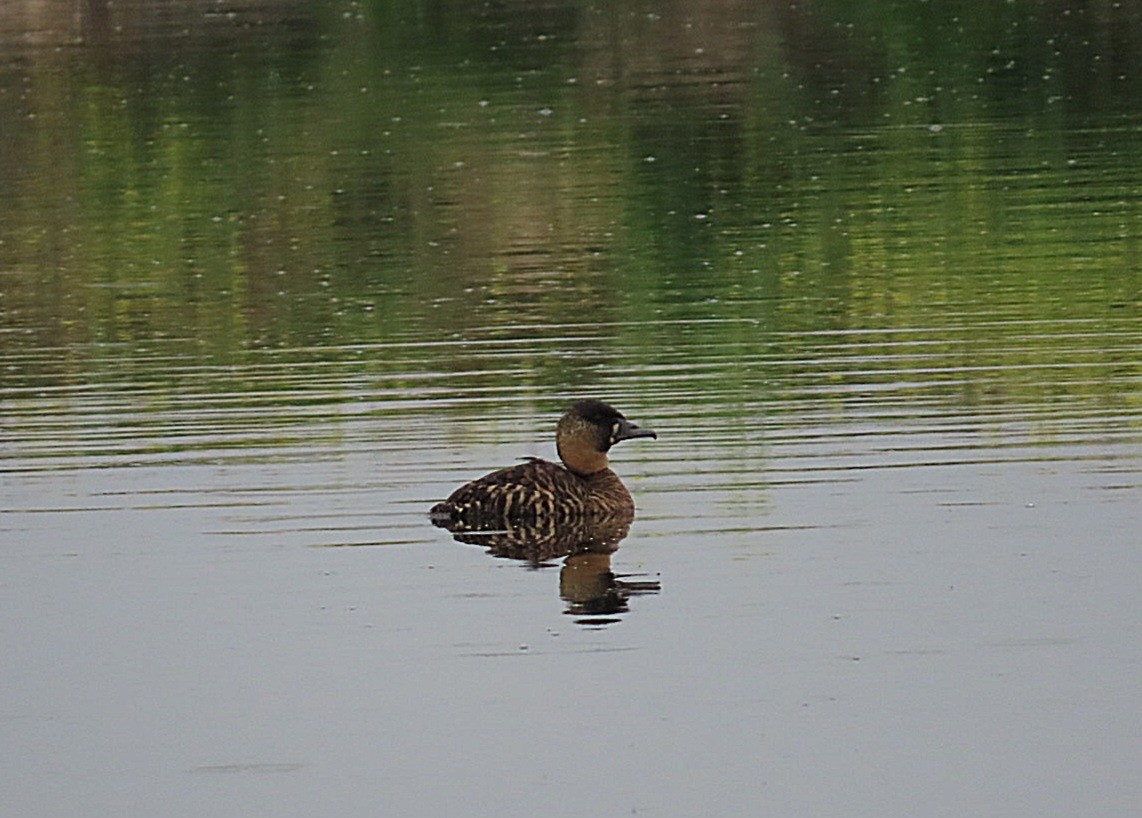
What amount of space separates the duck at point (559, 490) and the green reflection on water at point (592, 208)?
269 centimetres

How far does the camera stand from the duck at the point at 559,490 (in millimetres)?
12594

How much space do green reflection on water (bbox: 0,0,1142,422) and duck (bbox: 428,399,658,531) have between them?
8.83ft

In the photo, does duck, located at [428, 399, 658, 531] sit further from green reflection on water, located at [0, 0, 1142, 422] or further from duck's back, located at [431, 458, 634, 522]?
green reflection on water, located at [0, 0, 1142, 422]

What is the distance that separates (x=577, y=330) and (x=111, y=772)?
1025 centimetres

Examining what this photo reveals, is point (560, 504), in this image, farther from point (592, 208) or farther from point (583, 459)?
point (592, 208)

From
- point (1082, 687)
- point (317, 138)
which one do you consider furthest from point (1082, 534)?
point (317, 138)

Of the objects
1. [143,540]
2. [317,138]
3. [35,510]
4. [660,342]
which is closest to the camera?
[143,540]

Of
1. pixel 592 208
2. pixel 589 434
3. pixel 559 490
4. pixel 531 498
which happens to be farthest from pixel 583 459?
pixel 592 208

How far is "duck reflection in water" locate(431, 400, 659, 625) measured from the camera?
40.5ft

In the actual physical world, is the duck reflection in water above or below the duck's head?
below

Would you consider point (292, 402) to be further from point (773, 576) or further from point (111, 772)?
point (111, 772)

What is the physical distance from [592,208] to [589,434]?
13.3m

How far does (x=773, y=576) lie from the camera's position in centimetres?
1112

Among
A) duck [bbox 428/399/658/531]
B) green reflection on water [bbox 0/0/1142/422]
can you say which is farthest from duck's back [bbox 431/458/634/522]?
green reflection on water [bbox 0/0/1142/422]
